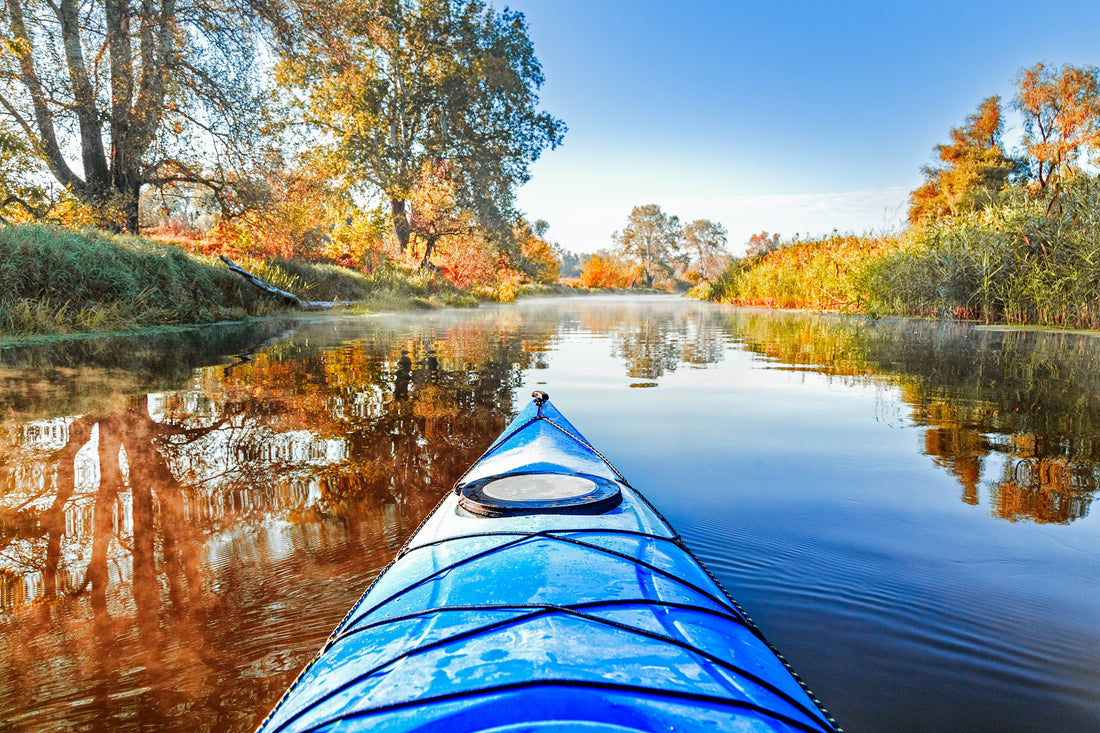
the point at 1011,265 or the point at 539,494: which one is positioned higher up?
the point at 1011,265

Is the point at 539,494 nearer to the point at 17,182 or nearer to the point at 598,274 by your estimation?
the point at 17,182

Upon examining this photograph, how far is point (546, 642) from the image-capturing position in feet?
3.07

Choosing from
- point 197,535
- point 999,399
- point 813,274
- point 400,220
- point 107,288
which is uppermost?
point 400,220

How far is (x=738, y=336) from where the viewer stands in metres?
9.66

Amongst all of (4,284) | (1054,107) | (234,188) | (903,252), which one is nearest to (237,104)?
(234,188)

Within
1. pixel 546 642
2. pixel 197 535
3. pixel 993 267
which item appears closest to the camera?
pixel 546 642

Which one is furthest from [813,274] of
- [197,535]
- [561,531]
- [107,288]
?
[197,535]

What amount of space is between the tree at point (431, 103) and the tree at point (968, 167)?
17618mm

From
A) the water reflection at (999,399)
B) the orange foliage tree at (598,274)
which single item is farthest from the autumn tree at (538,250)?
the water reflection at (999,399)

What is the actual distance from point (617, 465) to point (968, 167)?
29.5m

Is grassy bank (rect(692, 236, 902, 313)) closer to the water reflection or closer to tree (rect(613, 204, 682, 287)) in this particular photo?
the water reflection

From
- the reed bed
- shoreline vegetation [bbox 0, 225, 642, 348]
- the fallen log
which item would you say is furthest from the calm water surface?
the fallen log

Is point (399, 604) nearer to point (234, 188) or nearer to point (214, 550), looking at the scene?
point (214, 550)

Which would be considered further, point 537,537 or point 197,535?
point 197,535
